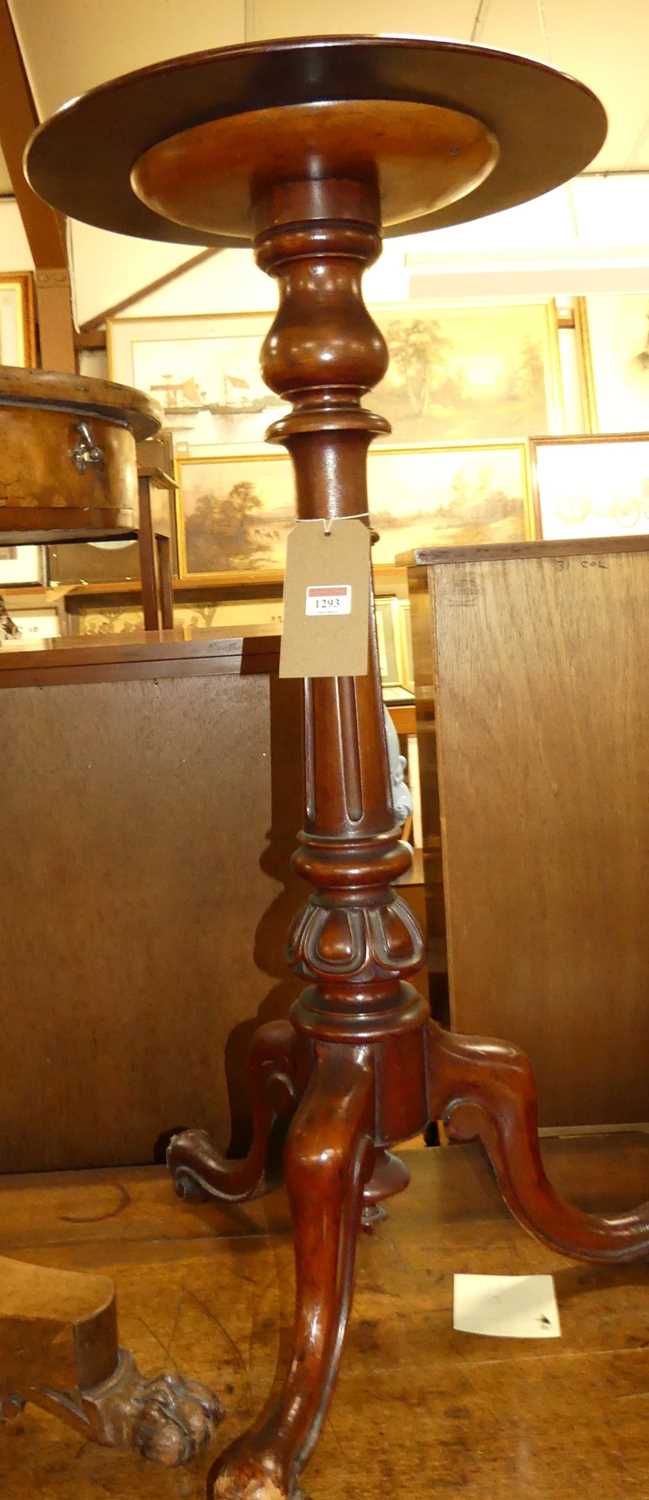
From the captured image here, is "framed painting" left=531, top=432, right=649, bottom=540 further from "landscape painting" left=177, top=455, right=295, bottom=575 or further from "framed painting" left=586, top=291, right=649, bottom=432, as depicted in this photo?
"landscape painting" left=177, top=455, right=295, bottom=575

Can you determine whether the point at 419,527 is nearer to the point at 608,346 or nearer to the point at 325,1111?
the point at 608,346

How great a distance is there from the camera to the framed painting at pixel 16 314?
5.46 metres

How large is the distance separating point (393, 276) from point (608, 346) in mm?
979

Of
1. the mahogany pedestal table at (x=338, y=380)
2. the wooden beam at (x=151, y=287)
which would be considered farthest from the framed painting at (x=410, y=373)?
the mahogany pedestal table at (x=338, y=380)

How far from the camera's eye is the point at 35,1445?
3.11ft

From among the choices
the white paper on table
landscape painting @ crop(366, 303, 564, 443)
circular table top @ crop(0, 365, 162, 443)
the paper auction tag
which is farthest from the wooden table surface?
landscape painting @ crop(366, 303, 564, 443)

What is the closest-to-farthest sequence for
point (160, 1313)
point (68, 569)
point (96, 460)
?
point (160, 1313)
point (96, 460)
point (68, 569)

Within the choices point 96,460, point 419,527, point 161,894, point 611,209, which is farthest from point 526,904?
point 611,209

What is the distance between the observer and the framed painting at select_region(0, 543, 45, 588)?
215 inches

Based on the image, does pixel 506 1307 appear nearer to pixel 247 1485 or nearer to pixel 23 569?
pixel 247 1485

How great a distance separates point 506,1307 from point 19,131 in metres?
4.73

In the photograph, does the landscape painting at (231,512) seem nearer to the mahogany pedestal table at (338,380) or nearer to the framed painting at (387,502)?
the framed painting at (387,502)

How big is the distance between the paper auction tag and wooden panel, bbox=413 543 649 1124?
0.47m

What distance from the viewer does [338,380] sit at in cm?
97
